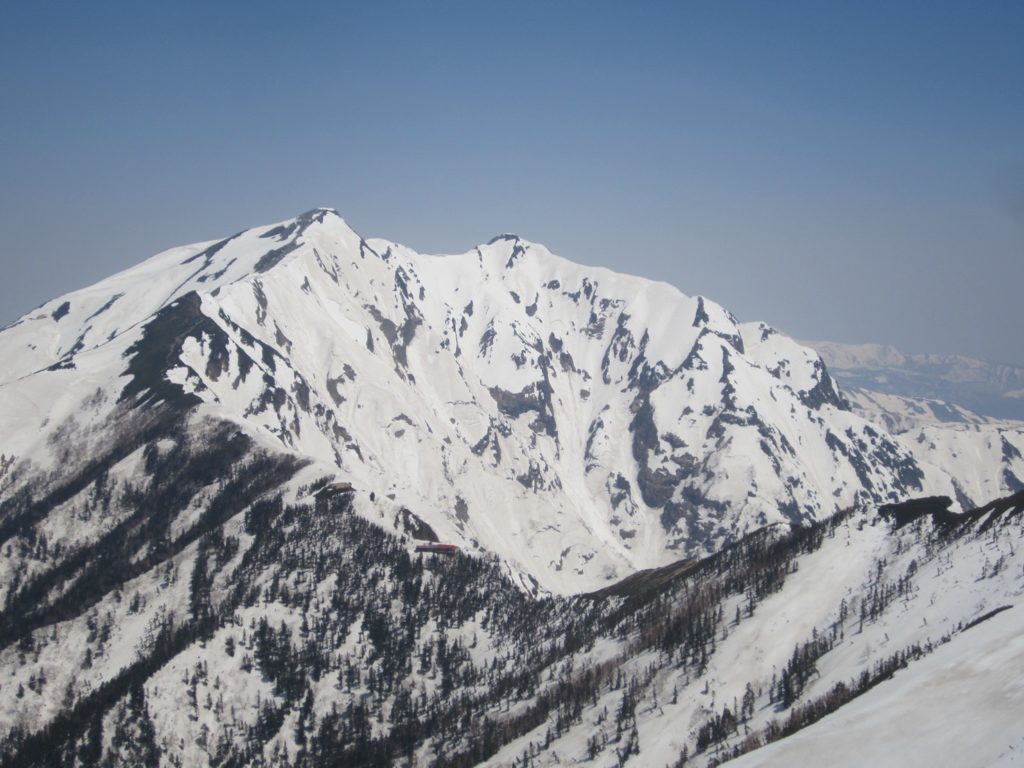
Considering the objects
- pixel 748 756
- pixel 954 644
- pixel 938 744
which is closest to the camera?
pixel 938 744

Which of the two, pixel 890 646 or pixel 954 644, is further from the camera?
pixel 890 646

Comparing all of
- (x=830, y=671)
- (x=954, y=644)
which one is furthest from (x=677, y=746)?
(x=954, y=644)

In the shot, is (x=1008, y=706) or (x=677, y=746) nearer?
(x=1008, y=706)

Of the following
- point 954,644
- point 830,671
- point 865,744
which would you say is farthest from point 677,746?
point 865,744

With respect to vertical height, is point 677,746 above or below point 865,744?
below

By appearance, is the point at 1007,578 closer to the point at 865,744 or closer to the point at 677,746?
the point at 677,746

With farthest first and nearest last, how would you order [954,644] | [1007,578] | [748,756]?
[1007,578], [954,644], [748,756]

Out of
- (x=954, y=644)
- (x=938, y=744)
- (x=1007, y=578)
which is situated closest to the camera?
(x=938, y=744)

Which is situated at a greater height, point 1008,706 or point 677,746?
point 1008,706

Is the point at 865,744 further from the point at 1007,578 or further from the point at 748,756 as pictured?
the point at 1007,578
